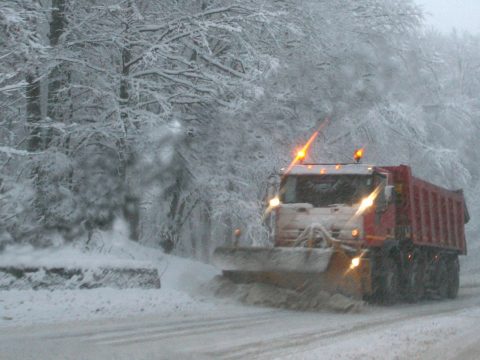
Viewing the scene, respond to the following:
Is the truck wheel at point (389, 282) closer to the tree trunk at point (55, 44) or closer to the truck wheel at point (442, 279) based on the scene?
the truck wheel at point (442, 279)

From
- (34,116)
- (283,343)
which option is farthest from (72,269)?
(34,116)

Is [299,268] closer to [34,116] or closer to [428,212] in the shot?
[428,212]

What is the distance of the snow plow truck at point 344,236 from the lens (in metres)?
12.2

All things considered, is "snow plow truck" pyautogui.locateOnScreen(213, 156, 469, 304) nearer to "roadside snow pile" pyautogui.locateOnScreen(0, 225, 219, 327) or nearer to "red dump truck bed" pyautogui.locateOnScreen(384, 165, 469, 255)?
"red dump truck bed" pyautogui.locateOnScreen(384, 165, 469, 255)

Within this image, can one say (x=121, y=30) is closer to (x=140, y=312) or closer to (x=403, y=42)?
(x=140, y=312)

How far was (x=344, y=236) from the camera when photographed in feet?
42.3

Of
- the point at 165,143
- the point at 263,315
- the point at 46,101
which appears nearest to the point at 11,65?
the point at 46,101

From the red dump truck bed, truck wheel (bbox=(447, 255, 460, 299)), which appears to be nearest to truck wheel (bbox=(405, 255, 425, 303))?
the red dump truck bed

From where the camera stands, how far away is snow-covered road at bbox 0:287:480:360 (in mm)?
7355

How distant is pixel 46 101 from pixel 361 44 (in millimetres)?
9632

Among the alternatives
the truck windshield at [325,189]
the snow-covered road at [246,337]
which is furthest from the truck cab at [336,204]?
the snow-covered road at [246,337]

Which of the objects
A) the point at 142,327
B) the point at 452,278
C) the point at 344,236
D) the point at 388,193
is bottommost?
the point at 452,278

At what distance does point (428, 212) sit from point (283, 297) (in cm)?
554

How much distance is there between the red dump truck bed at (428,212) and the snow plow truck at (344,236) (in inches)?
0.9
